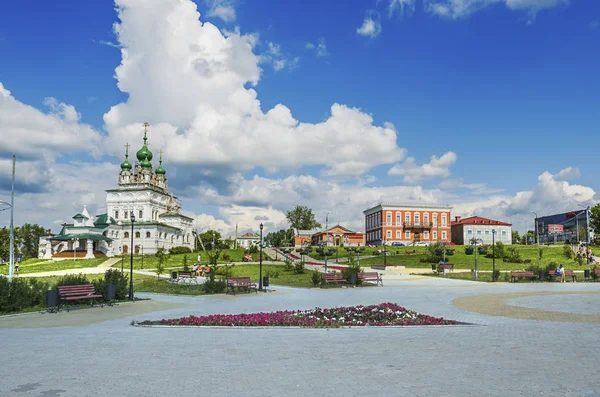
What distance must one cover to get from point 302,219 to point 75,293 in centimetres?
11929

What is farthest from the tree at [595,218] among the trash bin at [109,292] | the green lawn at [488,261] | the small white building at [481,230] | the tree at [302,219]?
the trash bin at [109,292]

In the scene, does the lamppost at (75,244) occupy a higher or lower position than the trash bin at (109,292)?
higher

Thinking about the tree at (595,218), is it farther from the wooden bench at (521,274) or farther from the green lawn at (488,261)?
the wooden bench at (521,274)

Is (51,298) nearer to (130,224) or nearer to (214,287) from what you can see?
(214,287)

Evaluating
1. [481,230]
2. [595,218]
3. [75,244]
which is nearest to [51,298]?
[75,244]

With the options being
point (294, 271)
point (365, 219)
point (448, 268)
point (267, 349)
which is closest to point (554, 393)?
point (267, 349)

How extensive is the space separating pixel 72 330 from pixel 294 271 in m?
29.3

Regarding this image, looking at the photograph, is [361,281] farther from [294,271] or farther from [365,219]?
[365,219]

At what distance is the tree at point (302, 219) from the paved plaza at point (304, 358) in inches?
4732

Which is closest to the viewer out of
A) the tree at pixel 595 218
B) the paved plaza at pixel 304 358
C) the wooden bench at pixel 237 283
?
the paved plaza at pixel 304 358

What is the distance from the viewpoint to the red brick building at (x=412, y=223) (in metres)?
97.9

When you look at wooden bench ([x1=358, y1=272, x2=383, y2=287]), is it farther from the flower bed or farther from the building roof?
the building roof

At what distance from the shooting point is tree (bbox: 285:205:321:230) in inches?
5325

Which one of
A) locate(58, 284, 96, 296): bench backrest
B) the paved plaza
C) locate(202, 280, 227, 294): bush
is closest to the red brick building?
locate(202, 280, 227, 294): bush
